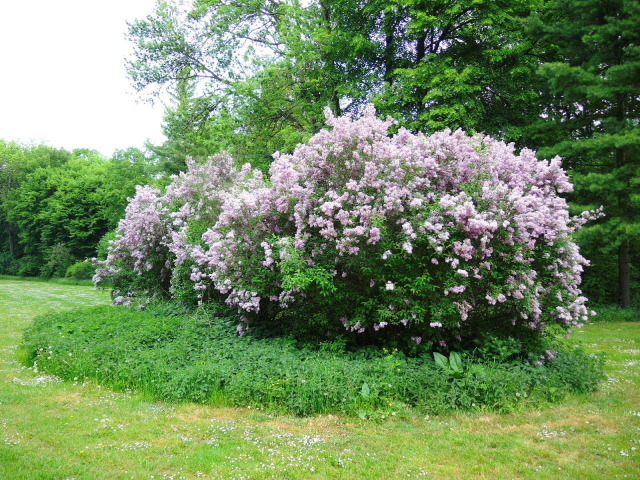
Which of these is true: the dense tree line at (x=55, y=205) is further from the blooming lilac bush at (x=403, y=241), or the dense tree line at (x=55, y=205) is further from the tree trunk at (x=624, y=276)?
the tree trunk at (x=624, y=276)

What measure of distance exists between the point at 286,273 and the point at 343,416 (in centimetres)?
226

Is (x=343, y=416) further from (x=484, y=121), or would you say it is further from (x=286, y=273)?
(x=484, y=121)

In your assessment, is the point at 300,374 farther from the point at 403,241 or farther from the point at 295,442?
the point at 403,241

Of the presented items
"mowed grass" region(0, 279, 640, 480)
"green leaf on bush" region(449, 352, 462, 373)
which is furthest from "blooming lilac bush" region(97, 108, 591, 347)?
"mowed grass" region(0, 279, 640, 480)

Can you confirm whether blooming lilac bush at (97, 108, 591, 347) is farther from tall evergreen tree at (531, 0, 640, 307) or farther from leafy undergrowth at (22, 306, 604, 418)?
tall evergreen tree at (531, 0, 640, 307)

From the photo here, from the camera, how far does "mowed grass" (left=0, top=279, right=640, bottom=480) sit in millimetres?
4047

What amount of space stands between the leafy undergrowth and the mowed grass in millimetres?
231

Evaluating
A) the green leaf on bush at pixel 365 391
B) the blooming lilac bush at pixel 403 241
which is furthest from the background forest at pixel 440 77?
the green leaf on bush at pixel 365 391

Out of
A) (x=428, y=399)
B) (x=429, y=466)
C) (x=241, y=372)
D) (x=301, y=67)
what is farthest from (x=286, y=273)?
(x=301, y=67)

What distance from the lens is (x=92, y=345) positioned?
25.6 feet

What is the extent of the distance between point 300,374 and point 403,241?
7.34 ft

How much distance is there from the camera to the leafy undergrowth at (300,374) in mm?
5641

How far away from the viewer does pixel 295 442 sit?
15.2 feet

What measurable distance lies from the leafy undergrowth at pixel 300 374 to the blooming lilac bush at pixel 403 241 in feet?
2.03
